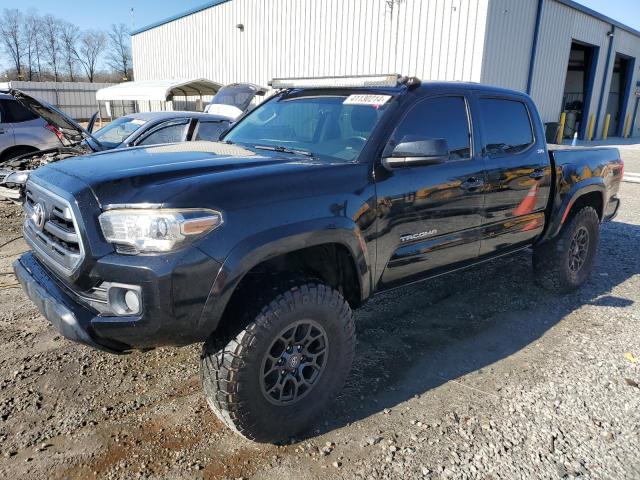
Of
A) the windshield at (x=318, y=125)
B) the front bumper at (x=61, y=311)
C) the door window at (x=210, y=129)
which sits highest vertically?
the windshield at (x=318, y=125)

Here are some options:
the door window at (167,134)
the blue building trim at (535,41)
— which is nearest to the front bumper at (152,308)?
the door window at (167,134)

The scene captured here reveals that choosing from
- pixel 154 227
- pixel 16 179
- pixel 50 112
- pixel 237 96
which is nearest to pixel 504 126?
pixel 154 227

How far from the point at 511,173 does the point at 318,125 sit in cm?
163

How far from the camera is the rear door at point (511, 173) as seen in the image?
148 inches

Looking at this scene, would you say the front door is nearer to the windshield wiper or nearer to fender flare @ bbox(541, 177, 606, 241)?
the windshield wiper

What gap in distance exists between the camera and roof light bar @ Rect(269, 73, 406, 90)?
3.20 metres

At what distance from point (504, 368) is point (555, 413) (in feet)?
1.77

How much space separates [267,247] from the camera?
2.35m

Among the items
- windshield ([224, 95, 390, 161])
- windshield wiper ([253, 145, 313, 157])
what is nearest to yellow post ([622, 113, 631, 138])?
windshield ([224, 95, 390, 161])

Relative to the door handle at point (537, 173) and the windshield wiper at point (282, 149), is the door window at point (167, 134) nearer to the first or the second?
the windshield wiper at point (282, 149)

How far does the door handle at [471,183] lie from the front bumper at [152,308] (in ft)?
6.59

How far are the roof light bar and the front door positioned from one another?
9.2 inches

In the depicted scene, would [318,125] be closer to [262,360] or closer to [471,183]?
[471,183]

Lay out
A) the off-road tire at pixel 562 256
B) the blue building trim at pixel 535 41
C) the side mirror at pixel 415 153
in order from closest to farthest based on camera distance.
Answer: the side mirror at pixel 415 153, the off-road tire at pixel 562 256, the blue building trim at pixel 535 41
